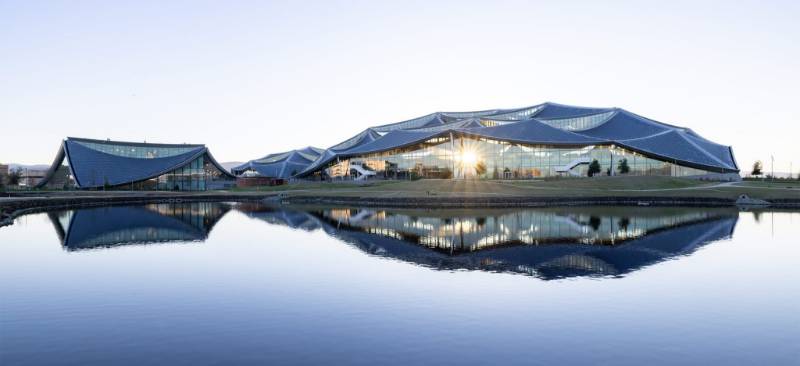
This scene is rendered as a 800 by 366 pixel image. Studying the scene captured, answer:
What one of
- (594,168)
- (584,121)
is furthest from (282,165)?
(594,168)

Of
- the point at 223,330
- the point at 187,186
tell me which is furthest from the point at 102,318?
the point at 187,186

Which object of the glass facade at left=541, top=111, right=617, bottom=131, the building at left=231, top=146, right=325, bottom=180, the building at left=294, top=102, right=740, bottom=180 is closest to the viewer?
the building at left=294, top=102, right=740, bottom=180

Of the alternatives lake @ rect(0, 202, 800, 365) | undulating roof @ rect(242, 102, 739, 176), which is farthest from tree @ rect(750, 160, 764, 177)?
lake @ rect(0, 202, 800, 365)

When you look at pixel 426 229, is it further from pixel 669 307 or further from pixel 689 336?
pixel 689 336

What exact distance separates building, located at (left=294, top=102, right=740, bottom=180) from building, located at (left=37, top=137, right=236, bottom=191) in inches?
895

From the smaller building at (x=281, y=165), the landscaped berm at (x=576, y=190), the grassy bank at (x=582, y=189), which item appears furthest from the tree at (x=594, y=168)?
the smaller building at (x=281, y=165)

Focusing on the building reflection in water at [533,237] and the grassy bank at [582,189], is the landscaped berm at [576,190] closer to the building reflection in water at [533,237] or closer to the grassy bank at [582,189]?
the grassy bank at [582,189]

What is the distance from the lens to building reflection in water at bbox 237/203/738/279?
69.0 ft

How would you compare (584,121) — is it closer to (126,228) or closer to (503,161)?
(503,161)

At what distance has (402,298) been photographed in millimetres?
15328

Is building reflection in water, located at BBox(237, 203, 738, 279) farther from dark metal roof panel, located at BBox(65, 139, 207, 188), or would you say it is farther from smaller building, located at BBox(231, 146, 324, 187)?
smaller building, located at BBox(231, 146, 324, 187)

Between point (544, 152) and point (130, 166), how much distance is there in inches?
2501

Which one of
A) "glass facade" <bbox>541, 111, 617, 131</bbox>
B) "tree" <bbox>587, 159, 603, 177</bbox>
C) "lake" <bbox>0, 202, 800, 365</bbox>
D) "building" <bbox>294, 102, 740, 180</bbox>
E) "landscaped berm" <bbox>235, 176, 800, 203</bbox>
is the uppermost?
"glass facade" <bbox>541, 111, 617, 131</bbox>

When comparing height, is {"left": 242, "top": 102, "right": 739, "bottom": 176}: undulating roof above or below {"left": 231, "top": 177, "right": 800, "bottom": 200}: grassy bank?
above
